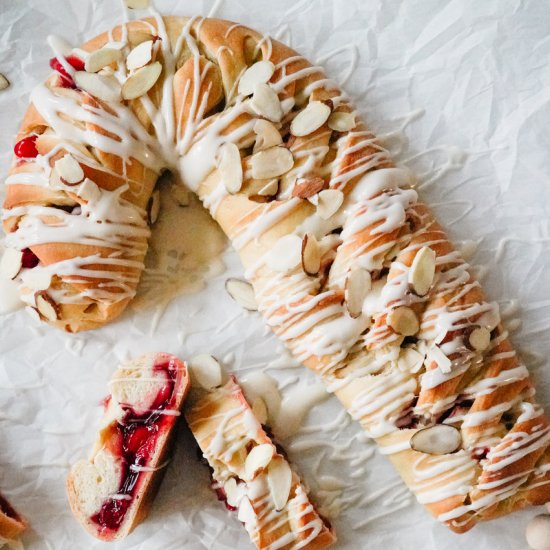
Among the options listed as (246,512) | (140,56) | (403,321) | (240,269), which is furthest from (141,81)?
(246,512)

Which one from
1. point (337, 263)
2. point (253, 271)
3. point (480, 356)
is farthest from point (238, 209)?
point (480, 356)

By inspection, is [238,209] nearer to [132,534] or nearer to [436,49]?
[436,49]

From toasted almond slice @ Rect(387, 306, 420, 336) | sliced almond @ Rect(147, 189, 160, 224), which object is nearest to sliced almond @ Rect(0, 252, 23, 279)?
sliced almond @ Rect(147, 189, 160, 224)

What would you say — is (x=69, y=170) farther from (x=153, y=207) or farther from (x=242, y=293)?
(x=242, y=293)

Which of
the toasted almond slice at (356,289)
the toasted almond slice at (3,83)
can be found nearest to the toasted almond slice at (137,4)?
the toasted almond slice at (3,83)

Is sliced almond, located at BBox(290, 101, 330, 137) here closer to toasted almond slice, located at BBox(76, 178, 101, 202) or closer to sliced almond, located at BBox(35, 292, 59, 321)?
toasted almond slice, located at BBox(76, 178, 101, 202)

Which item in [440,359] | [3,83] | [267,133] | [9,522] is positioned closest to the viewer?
[440,359]

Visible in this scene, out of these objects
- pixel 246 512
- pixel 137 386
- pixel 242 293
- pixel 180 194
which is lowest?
pixel 246 512
